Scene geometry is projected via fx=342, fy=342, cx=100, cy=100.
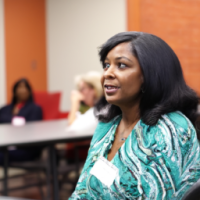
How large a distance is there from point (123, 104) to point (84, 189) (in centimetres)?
32

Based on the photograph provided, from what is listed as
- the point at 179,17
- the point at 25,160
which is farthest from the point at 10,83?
the point at 179,17

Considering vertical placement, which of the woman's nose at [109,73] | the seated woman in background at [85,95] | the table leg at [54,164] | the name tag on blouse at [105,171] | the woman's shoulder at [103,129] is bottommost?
the table leg at [54,164]

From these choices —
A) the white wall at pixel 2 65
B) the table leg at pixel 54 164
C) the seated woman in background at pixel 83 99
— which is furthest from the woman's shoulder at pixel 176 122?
the white wall at pixel 2 65

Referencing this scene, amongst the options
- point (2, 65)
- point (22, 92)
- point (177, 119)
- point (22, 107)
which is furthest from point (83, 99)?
point (2, 65)

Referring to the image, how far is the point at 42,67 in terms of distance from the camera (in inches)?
255

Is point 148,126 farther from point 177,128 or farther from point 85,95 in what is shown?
point 85,95

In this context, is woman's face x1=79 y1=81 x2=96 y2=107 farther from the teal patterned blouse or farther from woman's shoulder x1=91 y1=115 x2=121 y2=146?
the teal patterned blouse

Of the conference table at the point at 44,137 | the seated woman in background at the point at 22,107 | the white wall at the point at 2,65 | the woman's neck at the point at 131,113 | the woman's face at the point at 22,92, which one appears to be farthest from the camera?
the white wall at the point at 2,65

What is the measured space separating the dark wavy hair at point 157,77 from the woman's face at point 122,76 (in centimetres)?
2

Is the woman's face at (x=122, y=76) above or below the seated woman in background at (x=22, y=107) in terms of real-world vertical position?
above

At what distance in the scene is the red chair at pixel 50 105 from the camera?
3.94m

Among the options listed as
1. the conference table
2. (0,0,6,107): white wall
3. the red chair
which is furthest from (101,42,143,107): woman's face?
(0,0,6,107): white wall

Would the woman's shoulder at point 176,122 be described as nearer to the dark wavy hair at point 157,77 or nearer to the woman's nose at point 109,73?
the dark wavy hair at point 157,77

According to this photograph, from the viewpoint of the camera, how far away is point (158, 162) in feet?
2.96
